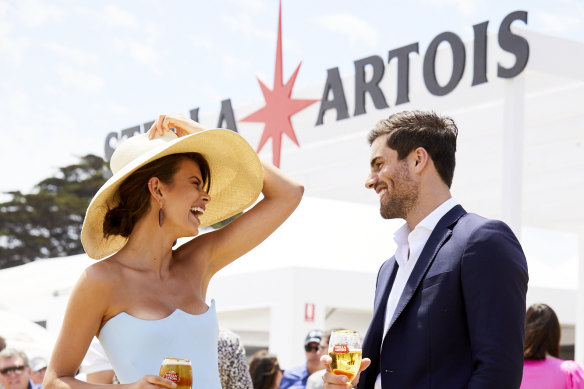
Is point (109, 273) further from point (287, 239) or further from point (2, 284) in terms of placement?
point (2, 284)

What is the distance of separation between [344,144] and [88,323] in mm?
8253

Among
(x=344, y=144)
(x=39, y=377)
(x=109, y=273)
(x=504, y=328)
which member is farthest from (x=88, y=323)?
(x=344, y=144)

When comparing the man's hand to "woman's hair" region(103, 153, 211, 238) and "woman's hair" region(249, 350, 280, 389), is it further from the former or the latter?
"woman's hair" region(249, 350, 280, 389)

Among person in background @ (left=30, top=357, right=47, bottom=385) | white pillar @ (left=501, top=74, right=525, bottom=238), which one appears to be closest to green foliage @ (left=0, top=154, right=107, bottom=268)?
person in background @ (left=30, top=357, right=47, bottom=385)

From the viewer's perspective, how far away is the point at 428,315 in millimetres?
2438

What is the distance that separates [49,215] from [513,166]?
3382 centimetres

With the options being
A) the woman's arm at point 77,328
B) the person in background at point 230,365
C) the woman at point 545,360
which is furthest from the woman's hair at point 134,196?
the woman at point 545,360

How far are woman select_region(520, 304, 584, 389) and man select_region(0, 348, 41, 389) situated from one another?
4077 millimetres

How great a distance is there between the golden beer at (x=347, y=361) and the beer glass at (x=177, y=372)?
0.45m

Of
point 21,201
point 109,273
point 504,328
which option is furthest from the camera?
point 21,201

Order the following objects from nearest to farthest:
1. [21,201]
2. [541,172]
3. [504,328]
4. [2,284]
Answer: [504,328]
[541,172]
[2,284]
[21,201]

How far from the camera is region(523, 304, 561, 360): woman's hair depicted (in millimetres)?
4484

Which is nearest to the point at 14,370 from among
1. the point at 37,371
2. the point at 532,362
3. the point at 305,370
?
the point at 37,371

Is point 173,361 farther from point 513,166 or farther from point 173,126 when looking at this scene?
point 513,166
